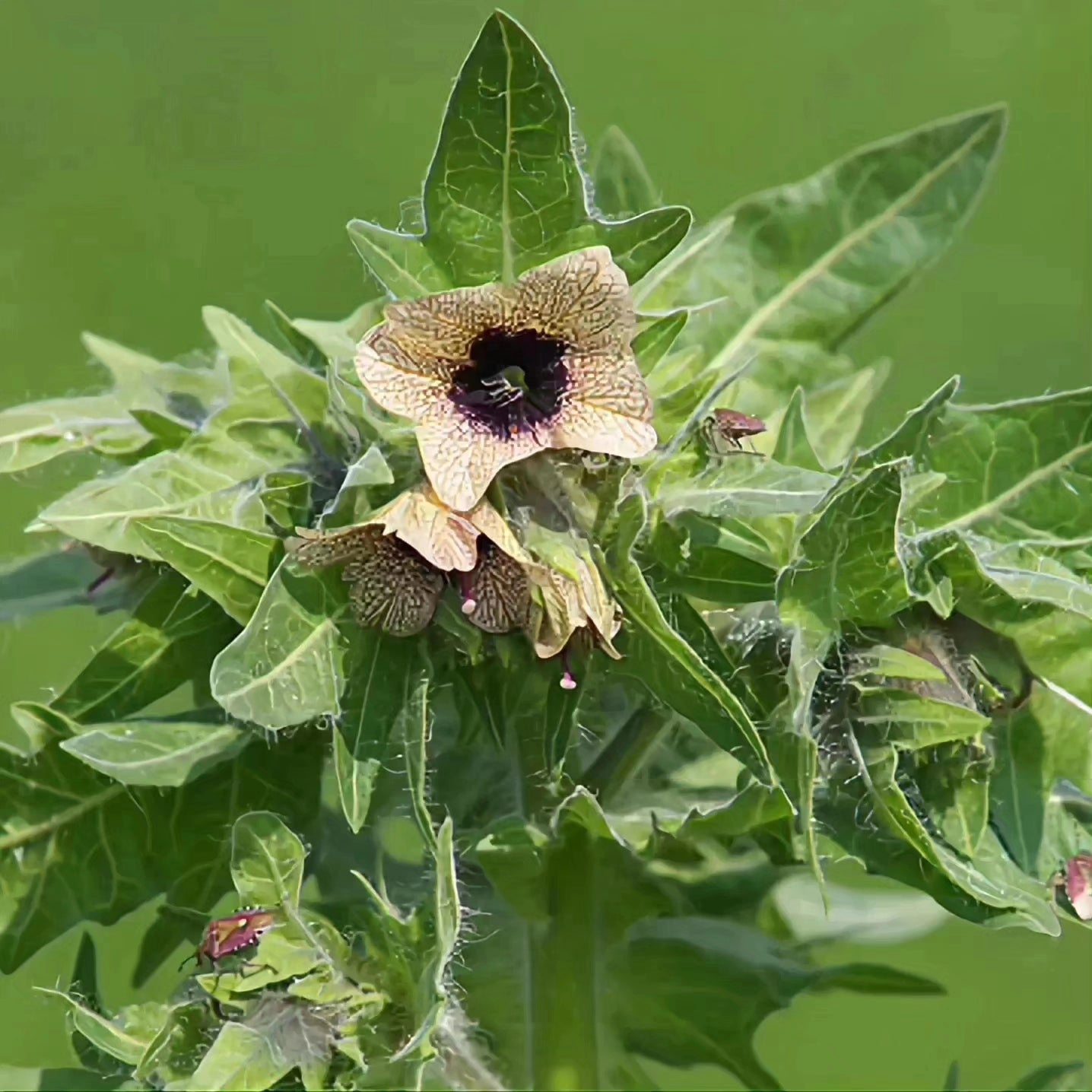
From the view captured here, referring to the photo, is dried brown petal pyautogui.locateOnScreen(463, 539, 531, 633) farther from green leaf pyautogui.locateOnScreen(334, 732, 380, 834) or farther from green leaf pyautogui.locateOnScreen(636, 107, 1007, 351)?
green leaf pyautogui.locateOnScreen(636, 107, 1007, 351)

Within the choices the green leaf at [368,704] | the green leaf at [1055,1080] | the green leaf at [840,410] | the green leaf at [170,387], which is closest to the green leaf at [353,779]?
the green leaf at [368,704]

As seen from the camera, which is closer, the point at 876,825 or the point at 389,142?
the point at 876,825

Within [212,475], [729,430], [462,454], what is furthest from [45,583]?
[729,430]

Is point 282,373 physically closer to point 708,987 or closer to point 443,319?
point 443,319

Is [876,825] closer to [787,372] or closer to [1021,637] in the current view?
[1021,637]

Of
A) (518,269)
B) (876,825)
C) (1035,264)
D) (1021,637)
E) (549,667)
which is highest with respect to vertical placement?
(518,269)

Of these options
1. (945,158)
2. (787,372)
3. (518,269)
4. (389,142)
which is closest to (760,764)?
(518,269)

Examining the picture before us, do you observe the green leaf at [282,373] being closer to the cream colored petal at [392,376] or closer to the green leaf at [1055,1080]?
the cream colored petal at [392,376]
